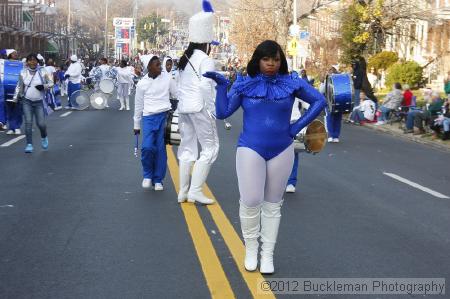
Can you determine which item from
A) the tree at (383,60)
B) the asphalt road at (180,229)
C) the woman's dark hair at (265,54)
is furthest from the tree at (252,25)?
the woman's dark hair at (265,54)

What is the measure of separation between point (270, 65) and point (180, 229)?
2573mm

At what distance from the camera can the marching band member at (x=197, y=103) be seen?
29.4 ft

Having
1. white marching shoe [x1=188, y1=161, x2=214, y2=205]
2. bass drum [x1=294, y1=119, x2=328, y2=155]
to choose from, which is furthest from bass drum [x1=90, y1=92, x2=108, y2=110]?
bass drum [x1=294, y1=119, x2=328, y2=155]

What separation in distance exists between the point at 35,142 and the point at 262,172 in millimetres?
11653

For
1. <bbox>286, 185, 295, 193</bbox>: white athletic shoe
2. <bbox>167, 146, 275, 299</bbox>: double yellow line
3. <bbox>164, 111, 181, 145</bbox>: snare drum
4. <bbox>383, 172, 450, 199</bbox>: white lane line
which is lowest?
<bbox>383, 172, 450, 199</bbox>: white lane line

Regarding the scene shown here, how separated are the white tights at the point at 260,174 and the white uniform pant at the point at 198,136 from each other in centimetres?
298

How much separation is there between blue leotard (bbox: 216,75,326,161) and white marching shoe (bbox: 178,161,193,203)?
331 cm

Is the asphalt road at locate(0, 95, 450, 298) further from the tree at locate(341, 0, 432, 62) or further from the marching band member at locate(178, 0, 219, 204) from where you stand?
the tree at locate(341, 0, 432, 62)

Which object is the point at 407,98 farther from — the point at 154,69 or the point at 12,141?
the point at 154,69

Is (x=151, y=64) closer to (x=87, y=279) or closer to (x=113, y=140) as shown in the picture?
(x=87, y=279)

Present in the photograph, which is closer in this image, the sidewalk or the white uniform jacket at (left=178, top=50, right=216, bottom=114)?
→ the white uniform jacket at (left=178, top=50, right=216, bottom=114)

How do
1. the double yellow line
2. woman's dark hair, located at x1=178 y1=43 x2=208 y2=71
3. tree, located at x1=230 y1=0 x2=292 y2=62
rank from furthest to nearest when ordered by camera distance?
tree, located at x1=230 y1=0 x2=292 y2=62 < woman's dark hair, located at x1=178 y1=43 x2=208 y2=71 < the double yellow line

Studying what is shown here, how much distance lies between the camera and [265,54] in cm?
602

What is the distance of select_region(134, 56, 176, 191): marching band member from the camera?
407 inches
